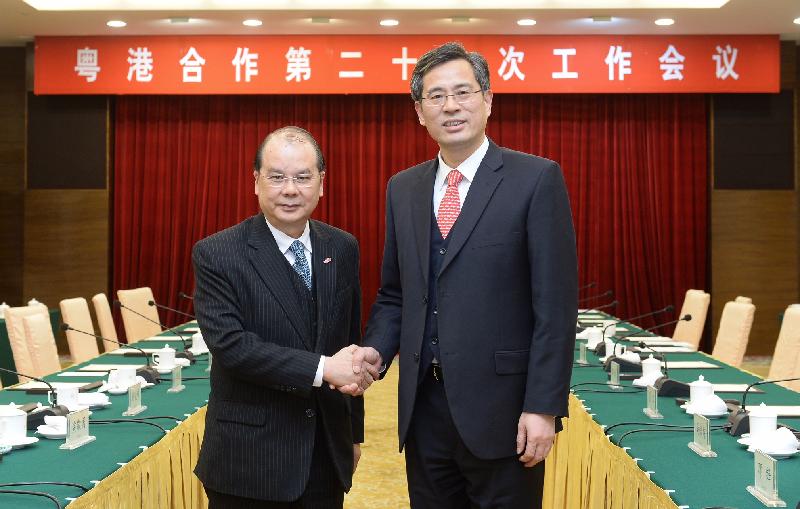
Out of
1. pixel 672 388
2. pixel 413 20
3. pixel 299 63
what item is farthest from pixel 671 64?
pixel 672 388

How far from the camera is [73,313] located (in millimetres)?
5348

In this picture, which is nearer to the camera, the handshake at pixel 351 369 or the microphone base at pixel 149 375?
the handshake at pixel 351 369

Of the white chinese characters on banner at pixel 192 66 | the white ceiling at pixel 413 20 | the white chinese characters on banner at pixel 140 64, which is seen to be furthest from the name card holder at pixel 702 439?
the white chinese characters on banner at pixel 140 64

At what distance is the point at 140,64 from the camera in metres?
7.95

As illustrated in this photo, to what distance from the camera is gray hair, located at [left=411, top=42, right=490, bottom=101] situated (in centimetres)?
192

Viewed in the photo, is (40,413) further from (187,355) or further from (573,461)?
(573,461)

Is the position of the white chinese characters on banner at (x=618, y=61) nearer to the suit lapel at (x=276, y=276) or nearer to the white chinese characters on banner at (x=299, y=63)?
the white chinese characters on banner at (x=299, y=63)

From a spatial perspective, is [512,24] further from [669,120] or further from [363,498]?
[363,498]

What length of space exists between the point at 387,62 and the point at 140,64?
87.6 inches

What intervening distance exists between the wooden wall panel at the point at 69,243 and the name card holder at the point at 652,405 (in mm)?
6479

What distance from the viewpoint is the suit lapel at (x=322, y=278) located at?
6.81 feet

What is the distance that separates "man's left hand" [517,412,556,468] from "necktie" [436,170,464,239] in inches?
17.1

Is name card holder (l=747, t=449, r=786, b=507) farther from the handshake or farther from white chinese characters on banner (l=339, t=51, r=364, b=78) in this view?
white chinese characters on banner (l=339, t=51, r=364, b=78)

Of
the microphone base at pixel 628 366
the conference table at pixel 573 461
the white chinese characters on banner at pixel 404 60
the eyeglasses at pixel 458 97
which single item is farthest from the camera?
the white chinese characters on banner at pixel 404 60
